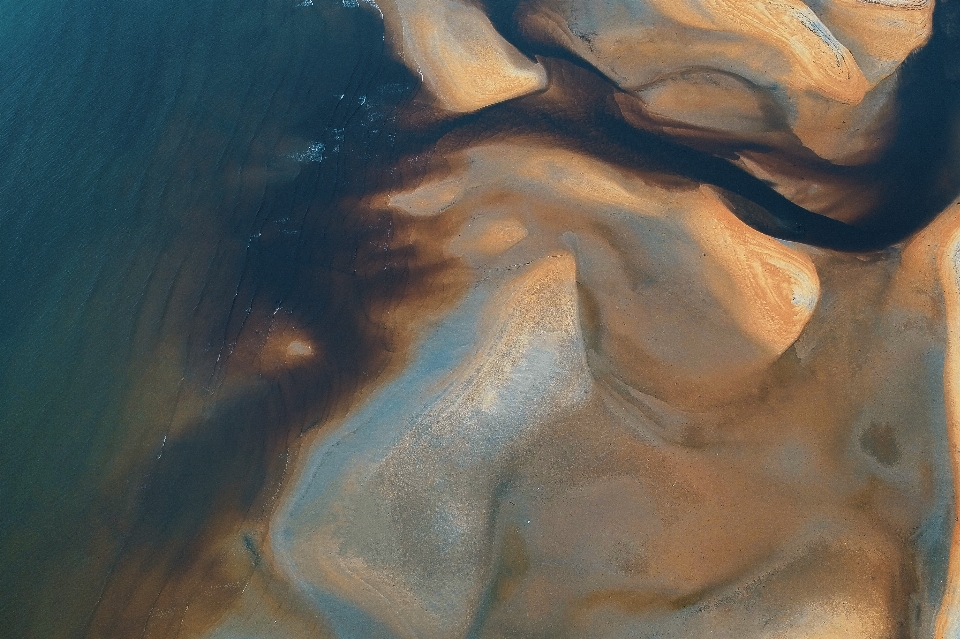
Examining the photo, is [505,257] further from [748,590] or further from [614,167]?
[748,590]

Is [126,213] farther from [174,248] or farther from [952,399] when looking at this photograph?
[952,399]

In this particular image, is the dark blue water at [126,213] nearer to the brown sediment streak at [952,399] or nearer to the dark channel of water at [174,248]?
the dark channel of water at [174,248]

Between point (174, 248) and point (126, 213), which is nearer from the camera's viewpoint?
point (174, 248)

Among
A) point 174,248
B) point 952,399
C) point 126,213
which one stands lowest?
point 952,399

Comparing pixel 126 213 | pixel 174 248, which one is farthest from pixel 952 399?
pixel 126 213

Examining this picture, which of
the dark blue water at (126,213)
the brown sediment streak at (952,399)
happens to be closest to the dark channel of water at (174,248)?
the dark blue water at (126,213)

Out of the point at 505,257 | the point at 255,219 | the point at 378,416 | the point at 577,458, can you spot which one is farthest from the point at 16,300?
the point at 577,458

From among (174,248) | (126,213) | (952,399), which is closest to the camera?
(952,399)

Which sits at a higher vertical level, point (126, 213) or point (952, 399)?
point (126, 213)

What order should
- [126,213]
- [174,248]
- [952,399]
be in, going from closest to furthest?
[952,399] < [174,248] < [126,213]
